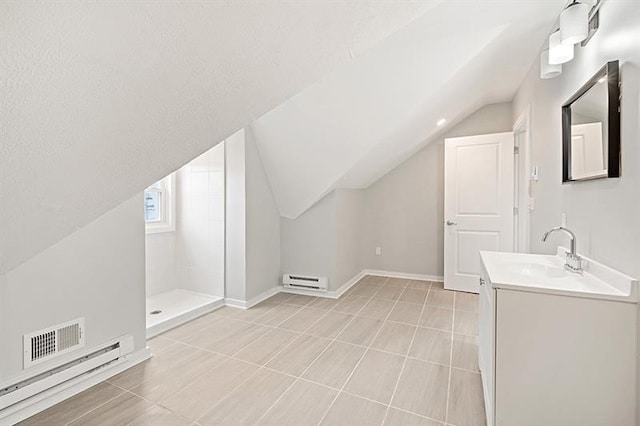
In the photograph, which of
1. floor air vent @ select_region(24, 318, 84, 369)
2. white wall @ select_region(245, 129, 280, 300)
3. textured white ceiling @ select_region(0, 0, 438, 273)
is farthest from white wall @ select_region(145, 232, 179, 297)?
textured white ceiling @ select_region(0, 0, 438, 273)

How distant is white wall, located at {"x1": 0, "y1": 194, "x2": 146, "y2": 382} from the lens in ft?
5.16

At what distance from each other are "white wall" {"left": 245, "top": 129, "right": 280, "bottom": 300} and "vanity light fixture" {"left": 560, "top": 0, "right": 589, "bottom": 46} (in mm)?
2588

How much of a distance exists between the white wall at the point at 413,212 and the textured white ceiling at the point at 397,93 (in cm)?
67

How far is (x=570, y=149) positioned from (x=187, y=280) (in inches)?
149

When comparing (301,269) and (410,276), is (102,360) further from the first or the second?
(410,276)

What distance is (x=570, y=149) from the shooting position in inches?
72.8

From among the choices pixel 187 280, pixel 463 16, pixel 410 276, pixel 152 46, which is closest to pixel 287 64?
pixel 152 46

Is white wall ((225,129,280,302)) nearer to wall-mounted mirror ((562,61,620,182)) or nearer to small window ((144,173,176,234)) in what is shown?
small window ((144,173,176,234))

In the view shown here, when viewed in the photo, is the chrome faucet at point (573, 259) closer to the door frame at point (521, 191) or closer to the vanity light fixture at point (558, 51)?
the vanity light fixture at point (558, 51)

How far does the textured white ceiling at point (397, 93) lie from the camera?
201 centimetres

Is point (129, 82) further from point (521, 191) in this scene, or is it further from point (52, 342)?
point (521, 191)

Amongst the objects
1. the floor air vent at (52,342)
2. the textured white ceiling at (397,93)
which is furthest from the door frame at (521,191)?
the floor air vent at (52,342)

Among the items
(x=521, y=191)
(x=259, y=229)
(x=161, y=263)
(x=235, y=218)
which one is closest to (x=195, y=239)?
(x=161, y=263)

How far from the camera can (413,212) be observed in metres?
4.43
